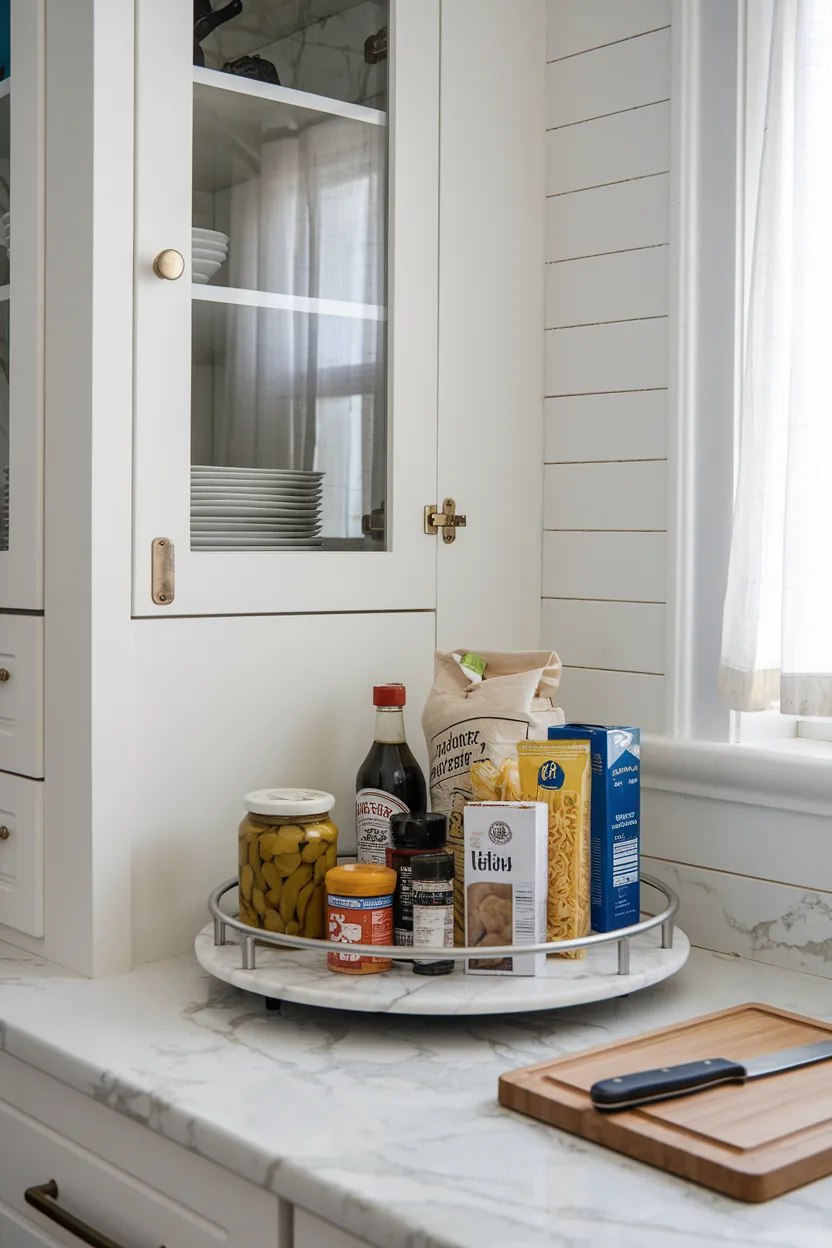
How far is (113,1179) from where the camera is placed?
107cm

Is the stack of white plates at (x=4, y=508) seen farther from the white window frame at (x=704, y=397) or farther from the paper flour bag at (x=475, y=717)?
the white window frame at (x=704, y=397)

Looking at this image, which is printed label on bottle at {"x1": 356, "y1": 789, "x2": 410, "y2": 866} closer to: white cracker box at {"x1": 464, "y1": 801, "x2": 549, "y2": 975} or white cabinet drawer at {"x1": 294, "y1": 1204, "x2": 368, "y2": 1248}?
white cracker box at {"x1": 464, "y1": 801, "x2": 549, "y2": 975}

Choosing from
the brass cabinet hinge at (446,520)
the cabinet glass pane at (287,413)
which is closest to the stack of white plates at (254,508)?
the cabinet glass pane at (287,413)

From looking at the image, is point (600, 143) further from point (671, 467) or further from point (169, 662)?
point (169, 662)

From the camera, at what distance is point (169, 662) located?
1318 millimetres

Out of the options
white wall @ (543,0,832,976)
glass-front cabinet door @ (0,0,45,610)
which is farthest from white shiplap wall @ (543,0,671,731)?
glass-front cabinet door @ (0,0,45,610)

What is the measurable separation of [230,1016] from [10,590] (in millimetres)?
517

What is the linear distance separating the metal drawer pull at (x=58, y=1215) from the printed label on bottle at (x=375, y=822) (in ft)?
1.36

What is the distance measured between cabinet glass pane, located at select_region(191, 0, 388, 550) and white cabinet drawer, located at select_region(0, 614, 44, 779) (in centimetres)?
21

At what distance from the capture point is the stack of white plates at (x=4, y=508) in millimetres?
1389

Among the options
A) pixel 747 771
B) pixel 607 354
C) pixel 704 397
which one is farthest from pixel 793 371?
pixel 747 771

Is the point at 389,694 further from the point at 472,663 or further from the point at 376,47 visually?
the point at 376,47

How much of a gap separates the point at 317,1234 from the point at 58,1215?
1.03ft

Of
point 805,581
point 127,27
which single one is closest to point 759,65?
point 805,581
